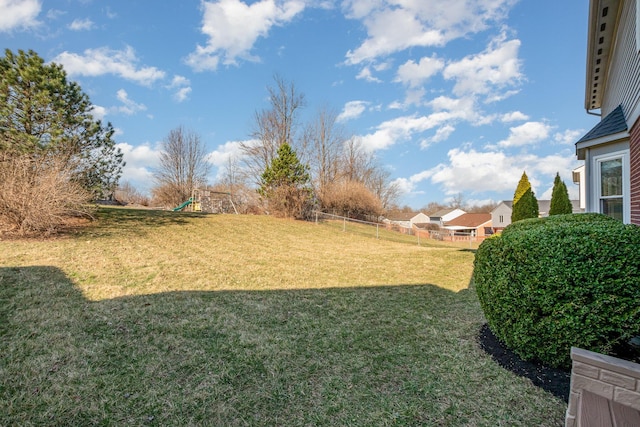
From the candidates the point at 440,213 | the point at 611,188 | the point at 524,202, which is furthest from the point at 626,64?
the point at 440,213

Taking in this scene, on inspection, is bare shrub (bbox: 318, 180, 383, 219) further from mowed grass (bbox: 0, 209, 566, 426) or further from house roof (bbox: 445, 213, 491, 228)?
house roof (bbox: 445, 213, 491, 228)

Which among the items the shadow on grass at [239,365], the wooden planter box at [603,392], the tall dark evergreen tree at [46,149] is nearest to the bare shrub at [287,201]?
the tall dark evergreen tree at [46,149]

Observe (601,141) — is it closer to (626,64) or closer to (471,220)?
(626,64)

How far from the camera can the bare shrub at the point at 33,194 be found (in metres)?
6.12

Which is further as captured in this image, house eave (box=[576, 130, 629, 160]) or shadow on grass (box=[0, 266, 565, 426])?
house eave (box=[576, 130, 629, 160])

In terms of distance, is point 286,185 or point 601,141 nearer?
point 601,141

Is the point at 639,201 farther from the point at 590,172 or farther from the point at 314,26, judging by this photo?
the point at 314,26

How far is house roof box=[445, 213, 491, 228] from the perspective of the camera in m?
44.9

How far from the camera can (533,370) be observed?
8.79 ft

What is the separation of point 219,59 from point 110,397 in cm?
1131

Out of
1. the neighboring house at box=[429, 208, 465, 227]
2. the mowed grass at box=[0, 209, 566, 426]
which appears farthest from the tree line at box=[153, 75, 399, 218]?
the neighboring house at box=[429, 208, 465, 227]

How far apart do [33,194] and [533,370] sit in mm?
8730

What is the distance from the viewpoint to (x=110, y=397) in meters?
2.37

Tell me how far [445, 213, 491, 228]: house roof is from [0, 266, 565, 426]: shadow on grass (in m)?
46.0
